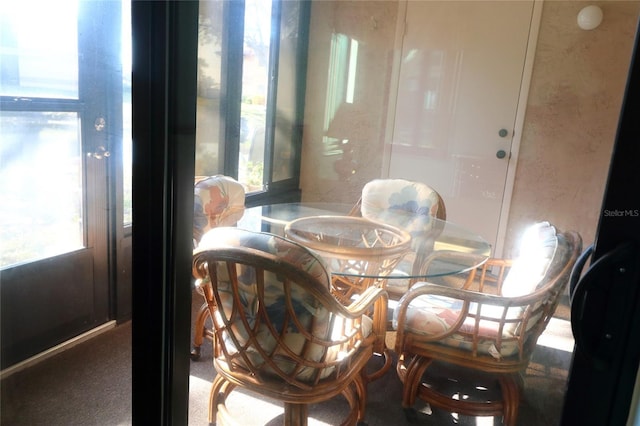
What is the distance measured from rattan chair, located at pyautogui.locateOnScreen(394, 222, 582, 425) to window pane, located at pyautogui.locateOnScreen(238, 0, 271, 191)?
0.92m

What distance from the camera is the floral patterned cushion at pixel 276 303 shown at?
106cm

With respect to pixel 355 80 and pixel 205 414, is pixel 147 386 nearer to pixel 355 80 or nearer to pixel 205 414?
pixel 205 414

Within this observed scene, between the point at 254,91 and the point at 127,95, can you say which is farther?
the point at 254,91

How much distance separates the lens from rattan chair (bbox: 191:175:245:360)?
1015 millimetres

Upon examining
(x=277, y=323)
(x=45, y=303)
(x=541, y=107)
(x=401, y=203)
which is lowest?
(x=45, y=303)

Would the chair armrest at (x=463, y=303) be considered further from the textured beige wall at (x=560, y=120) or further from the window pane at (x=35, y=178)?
the window pane at (x=35, y=178)

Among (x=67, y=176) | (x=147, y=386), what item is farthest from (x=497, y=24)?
(x=147, y=386)

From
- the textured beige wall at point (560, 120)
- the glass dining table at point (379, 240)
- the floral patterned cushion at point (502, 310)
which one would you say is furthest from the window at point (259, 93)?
the textured beige wall at point (560, 120)

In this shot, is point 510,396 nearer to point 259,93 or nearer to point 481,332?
point 481,332

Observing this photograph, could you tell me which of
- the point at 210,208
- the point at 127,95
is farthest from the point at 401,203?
the point at 127,95

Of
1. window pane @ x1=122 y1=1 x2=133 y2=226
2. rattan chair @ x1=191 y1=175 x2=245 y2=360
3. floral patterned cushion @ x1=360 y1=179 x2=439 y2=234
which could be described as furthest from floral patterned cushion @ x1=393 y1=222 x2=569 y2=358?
window pane @ x1=122 y1=1 x2=133 y2=226

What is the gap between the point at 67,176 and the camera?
1333mm

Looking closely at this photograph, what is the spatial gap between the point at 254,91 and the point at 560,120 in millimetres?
1429

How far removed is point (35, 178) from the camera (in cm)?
125
